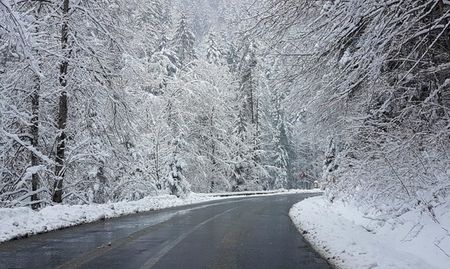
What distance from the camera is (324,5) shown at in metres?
8.91

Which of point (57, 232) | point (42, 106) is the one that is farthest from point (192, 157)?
point (57, 232)

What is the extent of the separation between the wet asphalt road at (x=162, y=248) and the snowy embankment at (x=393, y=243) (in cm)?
51

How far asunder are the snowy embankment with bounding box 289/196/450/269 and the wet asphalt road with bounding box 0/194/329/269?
51 centimetres

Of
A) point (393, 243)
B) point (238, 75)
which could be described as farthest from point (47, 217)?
point (238, 75)

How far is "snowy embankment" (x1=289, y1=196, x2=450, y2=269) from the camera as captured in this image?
7.90 m

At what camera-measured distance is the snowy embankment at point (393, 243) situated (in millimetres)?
7904

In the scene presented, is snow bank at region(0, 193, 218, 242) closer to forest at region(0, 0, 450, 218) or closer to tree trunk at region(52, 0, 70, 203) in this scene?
tree trunk at region(52, 0, 70, 203)

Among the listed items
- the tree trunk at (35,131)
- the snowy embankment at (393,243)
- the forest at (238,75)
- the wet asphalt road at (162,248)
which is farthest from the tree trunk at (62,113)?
the snowy embankment at (393,243)

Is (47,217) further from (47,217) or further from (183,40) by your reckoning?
(183,40)

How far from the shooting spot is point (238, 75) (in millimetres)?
26469

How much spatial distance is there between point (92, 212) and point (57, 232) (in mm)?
5001

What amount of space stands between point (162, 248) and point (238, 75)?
56.8 feet

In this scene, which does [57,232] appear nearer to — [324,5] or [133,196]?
[324,5]

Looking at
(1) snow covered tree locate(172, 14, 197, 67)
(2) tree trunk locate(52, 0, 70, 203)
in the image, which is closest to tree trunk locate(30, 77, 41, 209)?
A: (2) tree trunk locate(52, 0, 70, 203)
